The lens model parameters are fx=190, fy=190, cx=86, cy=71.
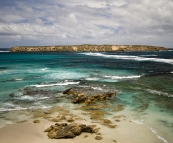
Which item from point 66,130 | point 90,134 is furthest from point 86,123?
point 66,130

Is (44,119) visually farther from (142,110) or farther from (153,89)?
(153,89)

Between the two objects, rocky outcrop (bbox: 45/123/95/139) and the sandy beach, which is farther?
rocky outcrop (bbox: 45/123/95/139)

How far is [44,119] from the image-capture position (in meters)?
17.2

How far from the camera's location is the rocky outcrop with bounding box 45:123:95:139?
1359 cm

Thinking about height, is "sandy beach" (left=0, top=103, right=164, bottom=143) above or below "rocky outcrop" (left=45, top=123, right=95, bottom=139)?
below

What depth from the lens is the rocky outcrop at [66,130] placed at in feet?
44.6

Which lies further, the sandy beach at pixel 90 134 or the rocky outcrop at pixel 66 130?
the rocky outcrop at pixel 66 130

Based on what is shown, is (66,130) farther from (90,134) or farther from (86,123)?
(86,123)

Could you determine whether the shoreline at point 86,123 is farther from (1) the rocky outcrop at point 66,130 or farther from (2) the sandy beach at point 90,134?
(1) the rocky outcrop at point 66,130

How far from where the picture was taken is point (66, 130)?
1402 cm

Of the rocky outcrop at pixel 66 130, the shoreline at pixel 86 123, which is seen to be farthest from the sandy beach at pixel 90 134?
the rocky outcrop at pixel 66 130

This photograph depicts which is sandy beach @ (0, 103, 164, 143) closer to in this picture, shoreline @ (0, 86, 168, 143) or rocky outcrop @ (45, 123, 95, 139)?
shoreline @ (0, 86, 168, 143)

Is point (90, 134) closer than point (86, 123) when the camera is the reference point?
Yes

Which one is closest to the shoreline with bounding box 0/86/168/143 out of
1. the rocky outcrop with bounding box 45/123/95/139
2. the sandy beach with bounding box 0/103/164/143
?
the sandy beach with bounding box 0/103/164/143
